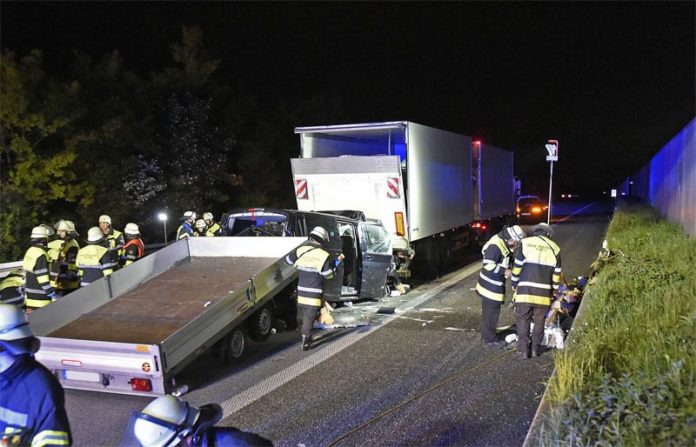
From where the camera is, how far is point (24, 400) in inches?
97.0

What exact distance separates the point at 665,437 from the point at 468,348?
138 inches

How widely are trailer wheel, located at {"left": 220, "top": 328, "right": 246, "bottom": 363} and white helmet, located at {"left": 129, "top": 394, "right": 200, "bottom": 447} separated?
4.02 meters

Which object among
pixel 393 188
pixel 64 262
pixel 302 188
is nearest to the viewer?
pixel 64 262

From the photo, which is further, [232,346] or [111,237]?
[111,237]

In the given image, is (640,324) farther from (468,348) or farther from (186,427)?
(186,427)

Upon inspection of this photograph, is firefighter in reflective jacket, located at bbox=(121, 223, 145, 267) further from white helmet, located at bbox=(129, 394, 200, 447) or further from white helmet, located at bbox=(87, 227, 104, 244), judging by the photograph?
white helmet, located at bbox=(129, 394, 200, 447)

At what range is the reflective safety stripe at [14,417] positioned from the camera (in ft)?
8.05

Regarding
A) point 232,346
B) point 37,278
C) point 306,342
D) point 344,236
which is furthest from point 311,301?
point 37,278

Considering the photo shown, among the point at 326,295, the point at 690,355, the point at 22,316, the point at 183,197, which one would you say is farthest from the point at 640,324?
the point at 183,197

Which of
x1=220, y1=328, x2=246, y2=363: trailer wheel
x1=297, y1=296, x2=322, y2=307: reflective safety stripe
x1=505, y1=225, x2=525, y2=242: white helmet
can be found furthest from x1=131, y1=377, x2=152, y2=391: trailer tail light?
x1=505, y1=225, x2=525, y2=242: white helmet

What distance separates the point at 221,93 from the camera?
79.3 ft

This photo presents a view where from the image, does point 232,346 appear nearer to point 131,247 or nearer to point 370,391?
point 370,391

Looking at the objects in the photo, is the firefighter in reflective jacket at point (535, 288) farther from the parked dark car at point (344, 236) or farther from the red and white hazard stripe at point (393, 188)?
the red and white hazard stripe at point (393, 188)

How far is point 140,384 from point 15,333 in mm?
2813
